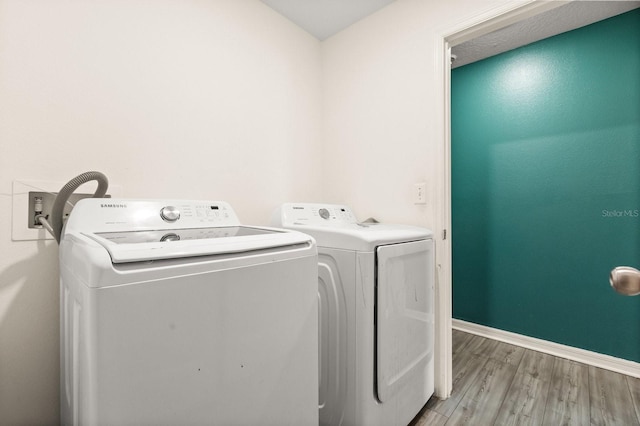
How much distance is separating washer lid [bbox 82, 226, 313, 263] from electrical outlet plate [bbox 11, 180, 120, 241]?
33 cm

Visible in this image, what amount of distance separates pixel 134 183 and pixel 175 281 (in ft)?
2.86

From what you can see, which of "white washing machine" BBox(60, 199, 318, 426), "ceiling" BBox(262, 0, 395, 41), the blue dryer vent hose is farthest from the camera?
"ceiling" BBox(262, 0, 395, 41)

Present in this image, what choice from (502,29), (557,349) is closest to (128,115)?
(502,29)

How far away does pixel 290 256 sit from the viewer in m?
0.85

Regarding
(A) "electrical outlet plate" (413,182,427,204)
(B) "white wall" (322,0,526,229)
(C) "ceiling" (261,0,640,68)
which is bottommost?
(A) "electrical outlet plate" (413,182,427,204)

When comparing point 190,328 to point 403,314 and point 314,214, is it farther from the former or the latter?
point 314,214

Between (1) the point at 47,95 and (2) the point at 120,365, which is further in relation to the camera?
(1) the point at 47,95

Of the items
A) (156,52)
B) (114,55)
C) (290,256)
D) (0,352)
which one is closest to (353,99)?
(156,52)

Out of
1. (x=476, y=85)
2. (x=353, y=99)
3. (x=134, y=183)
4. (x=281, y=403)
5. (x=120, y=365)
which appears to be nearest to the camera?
(x=120, y=365)

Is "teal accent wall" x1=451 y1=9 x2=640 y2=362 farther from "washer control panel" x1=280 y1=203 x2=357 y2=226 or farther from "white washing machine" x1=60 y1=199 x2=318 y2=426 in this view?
"white washing machine" x1=60 y1=199 x2=318 y2=426

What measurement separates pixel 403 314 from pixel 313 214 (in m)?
0.76

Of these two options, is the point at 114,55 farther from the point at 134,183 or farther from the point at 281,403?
the point at 281,403

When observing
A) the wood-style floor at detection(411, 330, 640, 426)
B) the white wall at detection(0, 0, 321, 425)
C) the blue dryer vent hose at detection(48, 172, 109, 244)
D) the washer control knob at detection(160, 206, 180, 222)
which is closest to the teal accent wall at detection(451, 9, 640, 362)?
the wood-style floor at detection(411, 330, 640, 426)

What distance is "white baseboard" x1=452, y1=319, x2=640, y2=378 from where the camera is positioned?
1.88 metres
